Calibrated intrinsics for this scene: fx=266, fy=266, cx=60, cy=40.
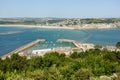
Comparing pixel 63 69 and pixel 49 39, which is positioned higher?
pixel 63 69

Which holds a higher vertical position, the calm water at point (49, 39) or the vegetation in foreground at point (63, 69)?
the vegetation in foreground at point (63, 69)

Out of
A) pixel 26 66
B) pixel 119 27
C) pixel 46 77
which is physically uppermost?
pixel 46 77

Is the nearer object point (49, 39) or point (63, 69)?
point (63, 69)

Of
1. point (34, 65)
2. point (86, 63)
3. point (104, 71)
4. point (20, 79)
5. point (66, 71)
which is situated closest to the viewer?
point (20, 79)

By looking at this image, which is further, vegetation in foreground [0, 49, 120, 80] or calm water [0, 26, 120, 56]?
calm water [0, 26, 120, 56]

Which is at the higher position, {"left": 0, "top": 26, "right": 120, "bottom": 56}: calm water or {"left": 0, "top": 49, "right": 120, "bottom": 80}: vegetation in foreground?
{"left": 0, "top": 49, "right": 120, "bottom": 80}: vegetation in foreground

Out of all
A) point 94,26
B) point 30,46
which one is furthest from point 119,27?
point 30,46

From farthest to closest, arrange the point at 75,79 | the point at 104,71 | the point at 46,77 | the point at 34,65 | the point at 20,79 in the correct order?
the point at 34,65 < the point at 104,71 < the point at 75,79 < the point at 46,77 < the point at 20,79

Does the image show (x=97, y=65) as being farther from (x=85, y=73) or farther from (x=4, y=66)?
(x=4, y=66)

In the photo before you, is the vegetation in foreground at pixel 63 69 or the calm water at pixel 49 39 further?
the calm water at pixel 49 39

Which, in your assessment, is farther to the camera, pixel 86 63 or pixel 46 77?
pixel 86 63

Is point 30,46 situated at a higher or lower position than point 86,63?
lower
